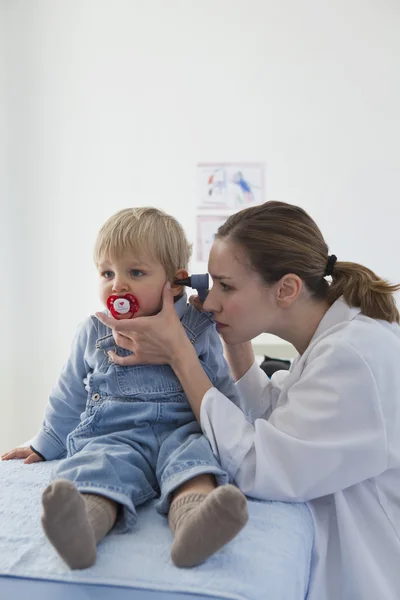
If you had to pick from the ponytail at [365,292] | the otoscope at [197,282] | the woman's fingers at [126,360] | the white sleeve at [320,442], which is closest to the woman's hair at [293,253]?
the ponytail at [365,292]

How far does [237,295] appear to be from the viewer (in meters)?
1.54

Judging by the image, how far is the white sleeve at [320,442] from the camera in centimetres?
131

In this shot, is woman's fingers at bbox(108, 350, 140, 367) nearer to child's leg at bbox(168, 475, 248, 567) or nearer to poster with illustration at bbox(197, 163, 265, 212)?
child's leg at bbox(168, 475, 248, 567)

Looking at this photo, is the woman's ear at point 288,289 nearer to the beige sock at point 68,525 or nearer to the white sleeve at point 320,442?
the white sleeve at point 320,442

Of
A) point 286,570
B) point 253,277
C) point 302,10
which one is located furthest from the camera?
point 302,10

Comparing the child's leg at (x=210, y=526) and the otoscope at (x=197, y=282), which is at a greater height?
the otoscope at (x=197, y=282)

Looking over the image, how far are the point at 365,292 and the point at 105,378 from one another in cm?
61

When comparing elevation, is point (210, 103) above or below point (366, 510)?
above

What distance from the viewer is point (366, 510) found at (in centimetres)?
137

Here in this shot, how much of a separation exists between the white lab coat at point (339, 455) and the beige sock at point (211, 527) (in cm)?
30

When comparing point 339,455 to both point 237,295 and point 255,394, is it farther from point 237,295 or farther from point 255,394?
point 255,394

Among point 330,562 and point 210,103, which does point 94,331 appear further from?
point 210,103

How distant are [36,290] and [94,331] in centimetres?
201

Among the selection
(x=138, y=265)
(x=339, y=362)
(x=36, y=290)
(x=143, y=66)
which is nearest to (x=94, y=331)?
(x=138, y=265)
